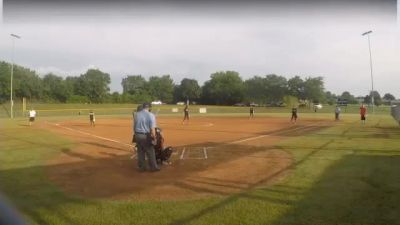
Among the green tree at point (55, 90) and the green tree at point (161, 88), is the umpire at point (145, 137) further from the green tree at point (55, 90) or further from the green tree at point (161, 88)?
the green tree at point (161, 88)

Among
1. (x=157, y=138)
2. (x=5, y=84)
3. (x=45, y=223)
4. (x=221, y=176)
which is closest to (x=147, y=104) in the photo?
(x=157, y=138)

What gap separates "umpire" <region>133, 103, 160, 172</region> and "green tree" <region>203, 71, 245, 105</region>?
110087 mm

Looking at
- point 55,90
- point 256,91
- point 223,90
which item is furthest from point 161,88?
point 55,90

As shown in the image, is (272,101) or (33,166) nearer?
(33,166)

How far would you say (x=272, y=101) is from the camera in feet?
422

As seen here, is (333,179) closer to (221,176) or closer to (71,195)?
(221,176)

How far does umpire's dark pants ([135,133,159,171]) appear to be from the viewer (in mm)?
10547

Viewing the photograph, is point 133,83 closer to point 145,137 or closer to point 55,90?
point 55,90

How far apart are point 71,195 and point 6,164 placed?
199 inches

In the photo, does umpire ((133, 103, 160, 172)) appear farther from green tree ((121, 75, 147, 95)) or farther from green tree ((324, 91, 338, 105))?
green tree ((324, 91, 338, 105))

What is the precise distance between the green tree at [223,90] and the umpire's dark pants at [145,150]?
361 ft

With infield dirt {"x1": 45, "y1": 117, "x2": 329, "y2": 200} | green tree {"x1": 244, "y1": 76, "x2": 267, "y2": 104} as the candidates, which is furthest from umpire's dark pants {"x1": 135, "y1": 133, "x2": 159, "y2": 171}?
green tree {"x1": 244, "y1": 76, "x2": 267, "y2": 104}

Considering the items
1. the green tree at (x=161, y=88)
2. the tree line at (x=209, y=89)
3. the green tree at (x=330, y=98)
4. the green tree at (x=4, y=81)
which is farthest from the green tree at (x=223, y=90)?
the green tree at (x=4, y=81)

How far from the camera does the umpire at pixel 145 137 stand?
34.6ft
